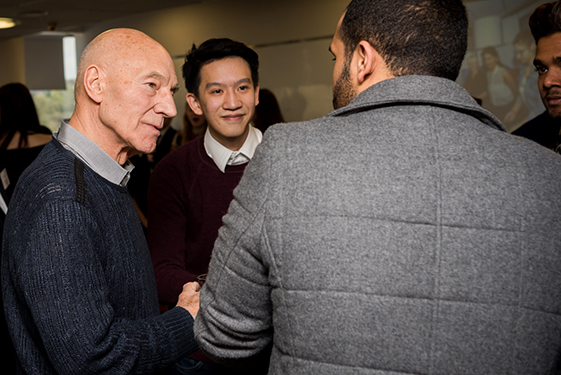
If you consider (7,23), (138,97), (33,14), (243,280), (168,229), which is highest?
(33,14)

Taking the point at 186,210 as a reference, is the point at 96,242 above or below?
above

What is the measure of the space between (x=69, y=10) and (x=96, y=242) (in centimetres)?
692

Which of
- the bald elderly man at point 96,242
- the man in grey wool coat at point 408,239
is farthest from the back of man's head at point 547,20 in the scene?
the bald elderly man at point 96,242

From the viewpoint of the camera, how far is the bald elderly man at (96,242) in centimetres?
104

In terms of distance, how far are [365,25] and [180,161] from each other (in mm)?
1158

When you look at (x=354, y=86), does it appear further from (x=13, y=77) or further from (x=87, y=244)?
(x=13, y=77)

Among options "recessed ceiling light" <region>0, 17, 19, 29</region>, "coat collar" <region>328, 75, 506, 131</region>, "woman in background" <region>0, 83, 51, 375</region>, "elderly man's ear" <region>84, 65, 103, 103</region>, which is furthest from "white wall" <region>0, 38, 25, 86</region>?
"coat collar" <region>328, 75, 506, 131</region>

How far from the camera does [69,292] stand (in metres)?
1.04

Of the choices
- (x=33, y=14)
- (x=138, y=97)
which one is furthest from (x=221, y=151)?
(x=33, y=14)

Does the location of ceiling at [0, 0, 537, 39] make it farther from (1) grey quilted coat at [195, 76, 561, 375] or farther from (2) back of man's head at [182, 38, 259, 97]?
(1) grey quilted coat at [195, 76, 561, 375]

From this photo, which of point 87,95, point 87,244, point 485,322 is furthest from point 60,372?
point 485,322

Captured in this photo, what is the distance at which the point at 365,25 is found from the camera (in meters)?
0.97

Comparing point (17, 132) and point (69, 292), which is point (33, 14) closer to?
point (17, 132)

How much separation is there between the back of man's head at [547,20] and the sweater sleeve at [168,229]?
1.50 m
